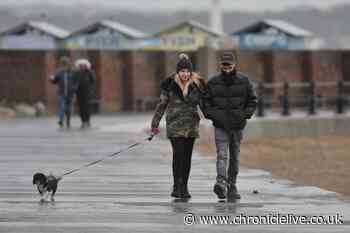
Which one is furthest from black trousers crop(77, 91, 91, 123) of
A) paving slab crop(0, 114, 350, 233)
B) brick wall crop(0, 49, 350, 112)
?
brick wall crop(0, 49, 350, 112)

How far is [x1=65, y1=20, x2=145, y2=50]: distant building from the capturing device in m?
46.9

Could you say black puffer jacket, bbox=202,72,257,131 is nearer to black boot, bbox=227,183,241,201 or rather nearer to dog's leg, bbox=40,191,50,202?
black boot, bbox=227,183,241,201

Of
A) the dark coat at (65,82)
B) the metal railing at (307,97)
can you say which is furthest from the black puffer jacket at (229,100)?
the metal railing at (307,97)

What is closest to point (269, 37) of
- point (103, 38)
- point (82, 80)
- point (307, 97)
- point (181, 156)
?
point (307, 97)

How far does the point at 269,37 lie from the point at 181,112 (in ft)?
112

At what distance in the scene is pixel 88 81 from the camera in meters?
31.4

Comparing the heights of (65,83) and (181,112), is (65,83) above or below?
below

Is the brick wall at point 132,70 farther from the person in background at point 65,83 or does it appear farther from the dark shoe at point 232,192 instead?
the dark shoe at point 232,192

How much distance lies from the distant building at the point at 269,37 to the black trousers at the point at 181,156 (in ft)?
109

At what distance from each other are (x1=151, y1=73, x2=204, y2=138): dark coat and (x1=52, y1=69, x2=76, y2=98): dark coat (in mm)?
14643

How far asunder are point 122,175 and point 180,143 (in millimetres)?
3732

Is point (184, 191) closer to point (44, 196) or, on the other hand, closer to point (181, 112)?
point (181, 112)

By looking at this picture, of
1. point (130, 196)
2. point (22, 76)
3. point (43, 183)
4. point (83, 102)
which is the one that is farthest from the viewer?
point (22, 76)

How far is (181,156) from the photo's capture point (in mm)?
16375
